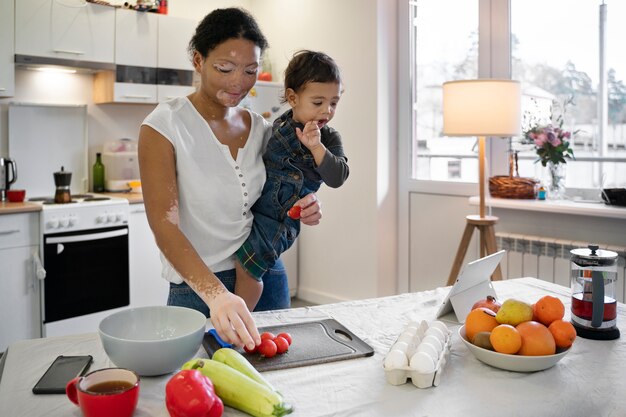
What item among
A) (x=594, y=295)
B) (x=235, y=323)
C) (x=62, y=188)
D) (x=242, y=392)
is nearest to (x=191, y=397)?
(x=242, y=392)

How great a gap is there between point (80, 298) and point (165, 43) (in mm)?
1799

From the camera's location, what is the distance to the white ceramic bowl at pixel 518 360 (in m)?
1.22

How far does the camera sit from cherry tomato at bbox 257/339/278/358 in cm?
129

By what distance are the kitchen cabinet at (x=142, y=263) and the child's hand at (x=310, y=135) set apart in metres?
2.31

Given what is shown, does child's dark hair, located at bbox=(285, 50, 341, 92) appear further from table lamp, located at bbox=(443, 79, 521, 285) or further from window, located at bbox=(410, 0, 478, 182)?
window, located at bbox=(410, 0, 478, 182)

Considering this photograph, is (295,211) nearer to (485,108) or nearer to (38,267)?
(485,108)

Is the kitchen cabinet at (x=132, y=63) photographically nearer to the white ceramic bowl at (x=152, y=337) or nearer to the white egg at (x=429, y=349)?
the white ceramic bowl at (x=152, y=337)

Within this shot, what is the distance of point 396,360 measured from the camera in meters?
1.17

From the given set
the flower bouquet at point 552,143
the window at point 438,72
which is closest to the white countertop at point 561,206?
the flower bouquet at point 552,143

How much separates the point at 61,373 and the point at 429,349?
0.74m

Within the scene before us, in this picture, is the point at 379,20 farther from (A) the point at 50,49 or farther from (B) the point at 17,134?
(B) the point at 17,134

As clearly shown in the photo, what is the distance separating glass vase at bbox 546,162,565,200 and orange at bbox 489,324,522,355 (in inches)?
90.5

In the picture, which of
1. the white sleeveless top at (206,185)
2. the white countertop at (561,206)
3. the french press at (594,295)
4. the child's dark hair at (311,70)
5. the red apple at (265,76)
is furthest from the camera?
the red apple at (265,76)

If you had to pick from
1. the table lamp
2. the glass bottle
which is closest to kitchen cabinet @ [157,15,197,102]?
the glass bottle
